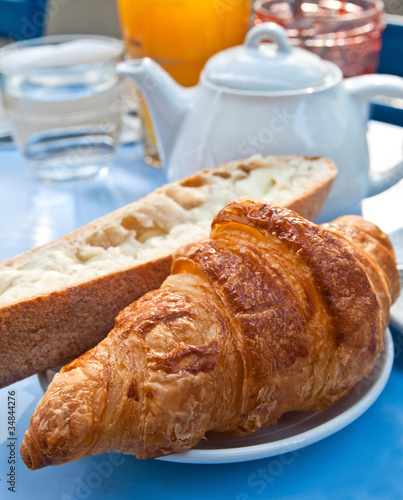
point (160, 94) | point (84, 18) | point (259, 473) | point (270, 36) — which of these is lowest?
point (84, 18)

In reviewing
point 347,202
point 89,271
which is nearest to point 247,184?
point 347,202

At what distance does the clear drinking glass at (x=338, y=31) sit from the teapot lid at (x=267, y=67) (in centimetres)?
28

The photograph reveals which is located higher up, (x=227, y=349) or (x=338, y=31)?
(x=338, y=31)

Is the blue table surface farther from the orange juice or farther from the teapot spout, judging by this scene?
the orange juice

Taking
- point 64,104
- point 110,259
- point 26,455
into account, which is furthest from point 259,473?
point 64,104

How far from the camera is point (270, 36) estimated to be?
1.18 metres

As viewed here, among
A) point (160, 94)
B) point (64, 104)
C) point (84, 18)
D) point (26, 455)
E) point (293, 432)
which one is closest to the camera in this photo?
point (26, 455)

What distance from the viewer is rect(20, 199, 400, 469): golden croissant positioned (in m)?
0.62

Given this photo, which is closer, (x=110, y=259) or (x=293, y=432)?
(x=293, y=432)

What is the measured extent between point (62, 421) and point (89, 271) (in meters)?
0.30

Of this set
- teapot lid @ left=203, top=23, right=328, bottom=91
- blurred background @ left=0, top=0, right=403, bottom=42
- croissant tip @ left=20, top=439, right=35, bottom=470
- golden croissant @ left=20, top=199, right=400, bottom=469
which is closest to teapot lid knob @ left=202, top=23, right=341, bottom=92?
teapot lid @ left=203, top=23, right=328, bottom=91

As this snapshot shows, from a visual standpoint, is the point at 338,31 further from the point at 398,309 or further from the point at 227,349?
the point at 227,349

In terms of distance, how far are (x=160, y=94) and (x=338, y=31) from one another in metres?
0.51

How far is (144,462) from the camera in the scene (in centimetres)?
71
